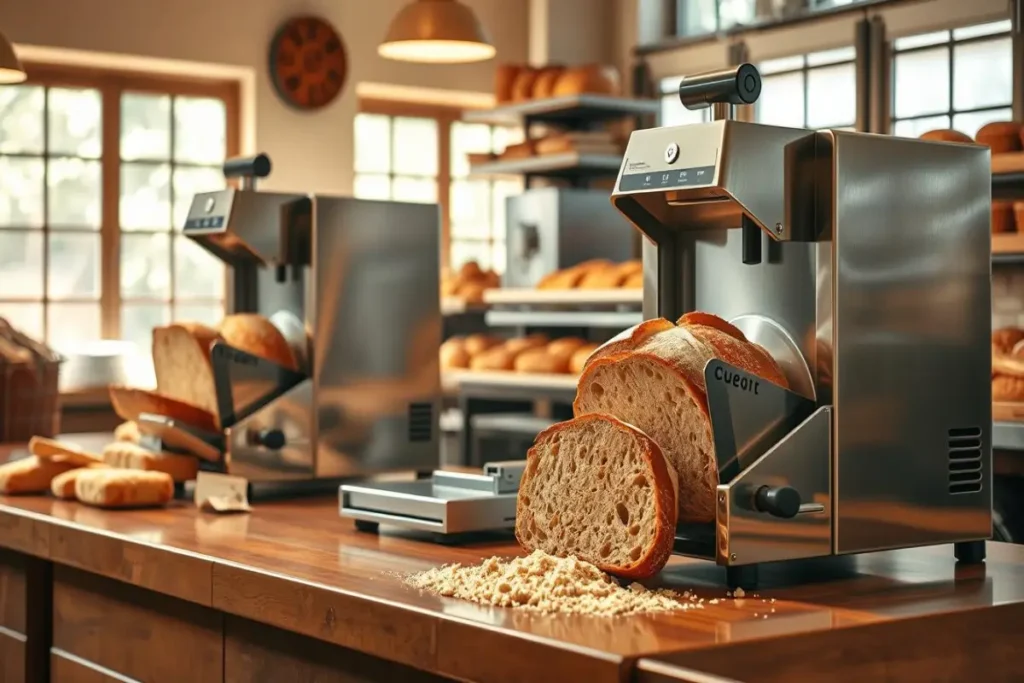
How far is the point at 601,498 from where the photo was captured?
145cm

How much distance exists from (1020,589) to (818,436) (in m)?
0.27

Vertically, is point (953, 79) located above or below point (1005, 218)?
above

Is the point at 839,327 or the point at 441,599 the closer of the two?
the point at 441,599

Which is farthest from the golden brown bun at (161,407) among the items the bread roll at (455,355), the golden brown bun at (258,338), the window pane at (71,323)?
the window pane at (71,323)

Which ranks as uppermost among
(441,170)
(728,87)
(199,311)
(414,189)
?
(441,170)

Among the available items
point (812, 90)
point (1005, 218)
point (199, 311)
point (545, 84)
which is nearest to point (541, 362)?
point (545, 84)

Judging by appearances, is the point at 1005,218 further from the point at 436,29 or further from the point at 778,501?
the point at 778,501

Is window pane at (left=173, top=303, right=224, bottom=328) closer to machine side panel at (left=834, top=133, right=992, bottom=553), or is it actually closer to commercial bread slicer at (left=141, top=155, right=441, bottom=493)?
commercial bread slicer at (left=141, top=155, right=441, bottom=493)

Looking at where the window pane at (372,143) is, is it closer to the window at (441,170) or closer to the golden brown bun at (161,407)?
the window at (441,170)

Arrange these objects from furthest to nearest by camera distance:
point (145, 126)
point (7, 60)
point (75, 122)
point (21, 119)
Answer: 1. point (145, 126)
2. point (75, 122)
3. point (21, 119)
4. point (7, 60)

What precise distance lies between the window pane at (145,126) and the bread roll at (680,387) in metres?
5.17

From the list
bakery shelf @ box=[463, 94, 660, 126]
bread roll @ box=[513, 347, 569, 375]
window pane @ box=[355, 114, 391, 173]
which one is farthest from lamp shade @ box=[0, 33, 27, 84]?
window pane @ box=[355, 114, 391, 173]

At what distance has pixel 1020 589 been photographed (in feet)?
4.83

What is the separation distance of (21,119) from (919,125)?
3674 millimetres
